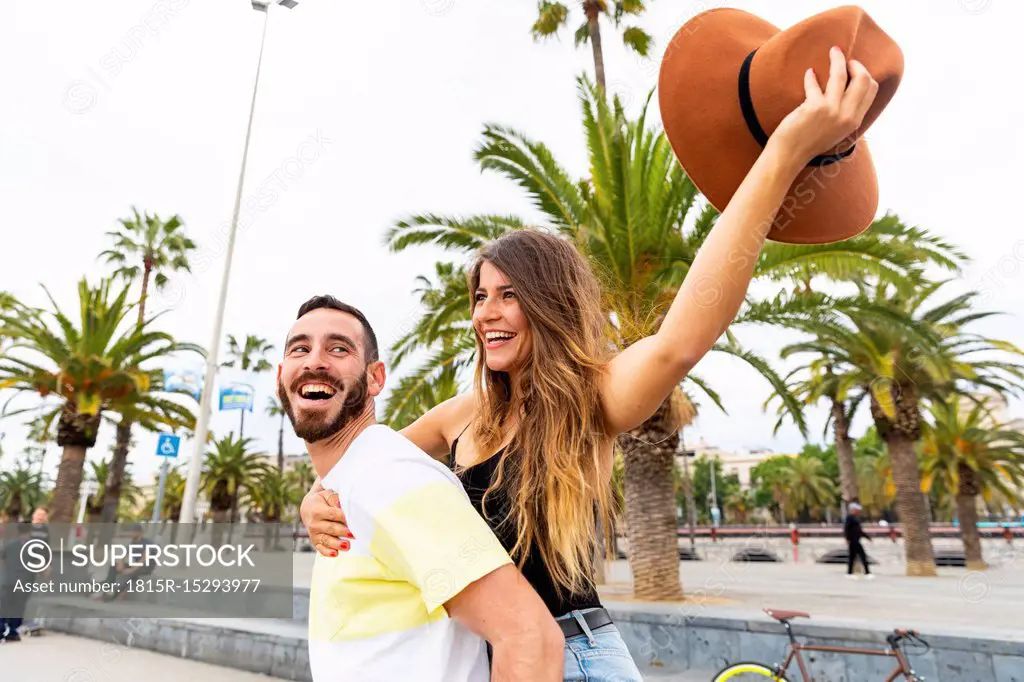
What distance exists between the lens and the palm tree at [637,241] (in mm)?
9352

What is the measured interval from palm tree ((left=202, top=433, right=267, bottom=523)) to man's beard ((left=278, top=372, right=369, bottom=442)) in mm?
37499

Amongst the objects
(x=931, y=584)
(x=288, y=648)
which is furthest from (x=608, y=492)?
(x=931, y=584)

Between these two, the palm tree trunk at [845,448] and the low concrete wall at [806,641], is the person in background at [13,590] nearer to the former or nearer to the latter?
the low concrete wall at [806,641]

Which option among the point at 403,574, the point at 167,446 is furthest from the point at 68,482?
the point at 403,574

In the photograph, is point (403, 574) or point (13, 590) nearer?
point (403, 574)

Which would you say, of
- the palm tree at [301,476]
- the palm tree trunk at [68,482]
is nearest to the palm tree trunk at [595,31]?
the palm tree trunk at [68,482]

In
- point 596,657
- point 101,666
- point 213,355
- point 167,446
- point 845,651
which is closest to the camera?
point 596,657

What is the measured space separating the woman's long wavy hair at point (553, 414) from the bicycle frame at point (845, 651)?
176 inches

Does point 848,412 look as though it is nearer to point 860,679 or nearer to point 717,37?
point 860,679

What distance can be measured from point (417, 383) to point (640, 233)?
162 inches

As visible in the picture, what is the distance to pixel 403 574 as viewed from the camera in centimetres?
99

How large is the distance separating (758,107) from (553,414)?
68 centimetres

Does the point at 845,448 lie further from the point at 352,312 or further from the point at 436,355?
the point at 352,312

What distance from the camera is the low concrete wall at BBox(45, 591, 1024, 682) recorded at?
4.87 metres
